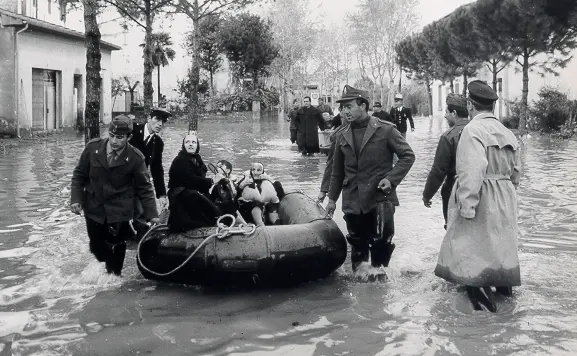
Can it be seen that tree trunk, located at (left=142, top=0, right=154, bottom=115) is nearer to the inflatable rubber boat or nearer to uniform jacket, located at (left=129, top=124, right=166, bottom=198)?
uniform jacket, located at (left=129, top=124, right=166, bottom=198)

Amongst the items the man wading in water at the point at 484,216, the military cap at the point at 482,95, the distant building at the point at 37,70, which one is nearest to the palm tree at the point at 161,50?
the distant building at the point at 37,70

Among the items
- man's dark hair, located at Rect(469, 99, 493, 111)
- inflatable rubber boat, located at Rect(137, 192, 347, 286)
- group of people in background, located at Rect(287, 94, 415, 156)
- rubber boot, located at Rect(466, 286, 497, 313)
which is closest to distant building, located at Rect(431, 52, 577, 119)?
group of people in background, located at Rect(287, 94, 415, 156)

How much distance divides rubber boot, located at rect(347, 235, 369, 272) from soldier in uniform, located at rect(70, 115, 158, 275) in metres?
1.88

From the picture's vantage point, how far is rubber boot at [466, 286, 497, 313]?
5570 millimetres

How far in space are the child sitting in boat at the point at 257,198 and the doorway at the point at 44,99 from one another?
68.1ft

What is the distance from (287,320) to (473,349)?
149 cm

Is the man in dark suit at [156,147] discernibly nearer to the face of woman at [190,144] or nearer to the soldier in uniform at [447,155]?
the face of woman at [190,144]

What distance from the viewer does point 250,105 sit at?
47.6m

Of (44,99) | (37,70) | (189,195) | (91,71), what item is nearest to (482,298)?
(189,195)

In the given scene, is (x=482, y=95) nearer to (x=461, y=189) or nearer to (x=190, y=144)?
(x=461, y=189)

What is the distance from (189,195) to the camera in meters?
6.64

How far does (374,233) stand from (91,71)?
8546mm

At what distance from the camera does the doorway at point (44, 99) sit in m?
26.8

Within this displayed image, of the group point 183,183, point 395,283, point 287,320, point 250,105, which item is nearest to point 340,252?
point 395,283
